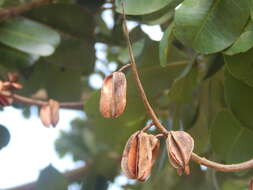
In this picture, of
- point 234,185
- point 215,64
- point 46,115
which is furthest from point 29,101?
point 234,185

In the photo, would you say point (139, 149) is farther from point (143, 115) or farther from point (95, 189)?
point (95, 189)

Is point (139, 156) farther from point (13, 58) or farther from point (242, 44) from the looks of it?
point (13, 58)

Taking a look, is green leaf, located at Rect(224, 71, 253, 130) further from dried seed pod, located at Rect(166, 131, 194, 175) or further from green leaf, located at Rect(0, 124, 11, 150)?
green leaf, located at Rect(0, 124, 11, 150)

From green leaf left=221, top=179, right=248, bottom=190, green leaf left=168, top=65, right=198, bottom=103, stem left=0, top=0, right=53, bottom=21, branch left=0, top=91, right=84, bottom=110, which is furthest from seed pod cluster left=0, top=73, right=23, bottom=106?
green leaf left=221, top=179, right=248, bottom=190

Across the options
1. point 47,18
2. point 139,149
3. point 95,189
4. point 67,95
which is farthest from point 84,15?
point 139,149

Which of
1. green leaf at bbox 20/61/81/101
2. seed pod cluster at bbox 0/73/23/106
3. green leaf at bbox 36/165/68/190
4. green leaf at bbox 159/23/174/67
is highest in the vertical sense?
green leaf at bbox 159/23/174/67

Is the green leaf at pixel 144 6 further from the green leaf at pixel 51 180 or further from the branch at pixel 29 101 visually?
the green leaf at pixel 51 180

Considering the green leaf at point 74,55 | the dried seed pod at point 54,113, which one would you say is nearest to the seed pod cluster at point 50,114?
the dried seed pod at point 54,113
